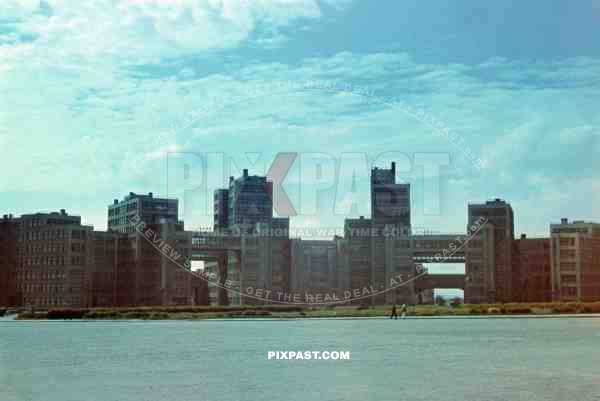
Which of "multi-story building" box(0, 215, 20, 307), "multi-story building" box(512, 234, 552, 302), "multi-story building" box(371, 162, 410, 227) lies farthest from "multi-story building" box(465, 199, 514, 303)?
"multi-story building" box(0, 215, 20, 307)

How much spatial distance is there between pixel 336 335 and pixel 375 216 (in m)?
58.5

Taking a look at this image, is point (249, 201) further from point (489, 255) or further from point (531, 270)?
point (531, 270)

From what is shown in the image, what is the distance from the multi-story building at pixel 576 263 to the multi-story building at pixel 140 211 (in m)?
40.9

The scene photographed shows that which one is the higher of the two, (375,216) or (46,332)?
(375,216)

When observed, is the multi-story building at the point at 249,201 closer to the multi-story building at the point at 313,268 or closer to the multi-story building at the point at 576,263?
the multi-story building at the point at 313,268

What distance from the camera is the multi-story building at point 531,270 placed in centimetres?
10512

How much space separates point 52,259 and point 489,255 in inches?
1822

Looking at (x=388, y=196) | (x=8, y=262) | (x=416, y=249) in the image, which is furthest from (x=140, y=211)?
(x=416, y=249)

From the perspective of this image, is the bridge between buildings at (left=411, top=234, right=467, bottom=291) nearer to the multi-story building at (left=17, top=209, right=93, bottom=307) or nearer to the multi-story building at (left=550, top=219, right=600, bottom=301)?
the multi-story building at (left=550, top=219, right=600, bottom=301)

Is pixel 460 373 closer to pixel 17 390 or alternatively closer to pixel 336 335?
pixel 17 390

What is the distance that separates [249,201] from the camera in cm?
9331

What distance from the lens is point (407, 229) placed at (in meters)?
103

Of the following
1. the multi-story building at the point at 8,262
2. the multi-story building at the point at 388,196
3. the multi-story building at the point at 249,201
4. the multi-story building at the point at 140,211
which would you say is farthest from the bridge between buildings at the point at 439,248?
the multi-story building at the point at 8,262

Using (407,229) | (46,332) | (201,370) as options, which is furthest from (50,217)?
(201,370)
